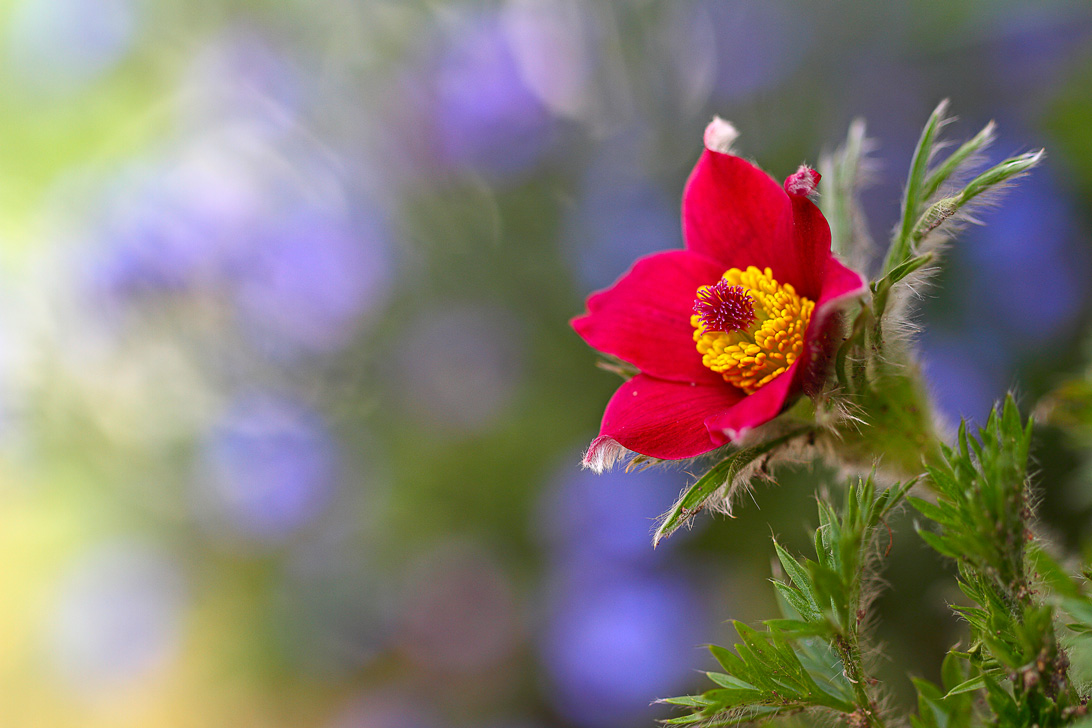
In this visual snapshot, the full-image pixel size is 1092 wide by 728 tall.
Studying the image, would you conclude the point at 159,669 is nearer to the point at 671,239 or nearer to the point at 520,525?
the point at 520,525

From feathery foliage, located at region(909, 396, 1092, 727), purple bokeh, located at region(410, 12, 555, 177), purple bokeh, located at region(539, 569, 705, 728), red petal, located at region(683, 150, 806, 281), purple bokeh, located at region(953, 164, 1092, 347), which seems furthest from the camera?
purple bokeh, located at region(410, 12, 555, 177)

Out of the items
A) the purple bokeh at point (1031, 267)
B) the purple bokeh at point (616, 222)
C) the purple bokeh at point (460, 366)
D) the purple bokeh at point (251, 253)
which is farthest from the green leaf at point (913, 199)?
the purple bokeh at point (251, 253)

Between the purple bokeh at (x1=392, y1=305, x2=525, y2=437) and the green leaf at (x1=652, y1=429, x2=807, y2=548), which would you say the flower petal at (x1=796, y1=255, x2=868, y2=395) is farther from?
the purple bokeh at (x1=392, y1=305, x2=525, y2=437)

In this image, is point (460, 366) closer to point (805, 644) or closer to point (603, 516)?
point (603, 516)

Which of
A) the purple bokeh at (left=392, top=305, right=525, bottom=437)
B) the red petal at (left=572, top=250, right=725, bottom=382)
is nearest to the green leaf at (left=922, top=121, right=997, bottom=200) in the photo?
the red petal at (left=572, top=250, right=725, bottom=382)

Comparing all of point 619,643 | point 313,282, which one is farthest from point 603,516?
point 313,282

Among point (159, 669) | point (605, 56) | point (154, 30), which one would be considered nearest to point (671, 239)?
point (605, 56)

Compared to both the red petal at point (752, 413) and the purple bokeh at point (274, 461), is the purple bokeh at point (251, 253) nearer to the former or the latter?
the purple bokeh at point (274, 461)
